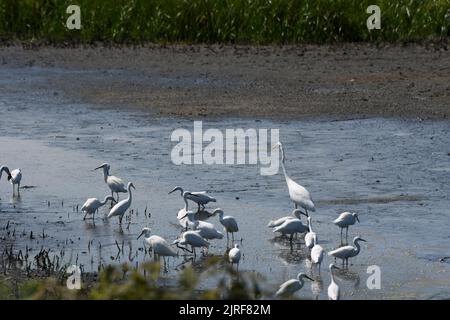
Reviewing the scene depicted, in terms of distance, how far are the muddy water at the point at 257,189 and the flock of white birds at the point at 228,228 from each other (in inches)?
6.0

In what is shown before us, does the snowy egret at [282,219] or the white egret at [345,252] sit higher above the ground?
the white egret at [345,252]

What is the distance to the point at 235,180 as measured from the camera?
49.6ft

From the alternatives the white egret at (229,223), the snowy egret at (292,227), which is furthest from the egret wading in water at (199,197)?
the snowy egret at (292,227)

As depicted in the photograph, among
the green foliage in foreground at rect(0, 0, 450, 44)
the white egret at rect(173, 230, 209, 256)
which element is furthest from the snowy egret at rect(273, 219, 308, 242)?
the green foliage in foreground at rect(0, 0, 450, 44)

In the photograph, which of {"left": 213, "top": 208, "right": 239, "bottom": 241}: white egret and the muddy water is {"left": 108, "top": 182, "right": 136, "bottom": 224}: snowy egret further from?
{"left": 213, "top": 208, "right": 239, "bottom": 241}: white egret

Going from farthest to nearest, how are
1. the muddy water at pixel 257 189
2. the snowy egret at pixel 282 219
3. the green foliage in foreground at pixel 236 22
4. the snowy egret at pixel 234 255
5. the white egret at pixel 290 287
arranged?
the green foliage in foreground at pixel 236 22
the snowy egret at pixel 282 219
the muddy water at pixel 257 189
the snowy egret at pixel 234 255
the white egret at pixel 290 287

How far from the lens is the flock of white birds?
1110cm

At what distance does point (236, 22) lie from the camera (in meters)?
27.8

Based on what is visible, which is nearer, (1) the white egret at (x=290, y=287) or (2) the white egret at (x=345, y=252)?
(1) the white egret at (x=290, y=287)

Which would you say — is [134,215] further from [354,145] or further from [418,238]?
[354,145]

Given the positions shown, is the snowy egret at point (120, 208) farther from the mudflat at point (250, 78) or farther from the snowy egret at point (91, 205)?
the mudflat at point (250, 78)

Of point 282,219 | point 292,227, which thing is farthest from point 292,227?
point 282,219

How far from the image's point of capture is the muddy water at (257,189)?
11.6 meters

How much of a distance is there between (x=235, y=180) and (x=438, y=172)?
2.34 metres
